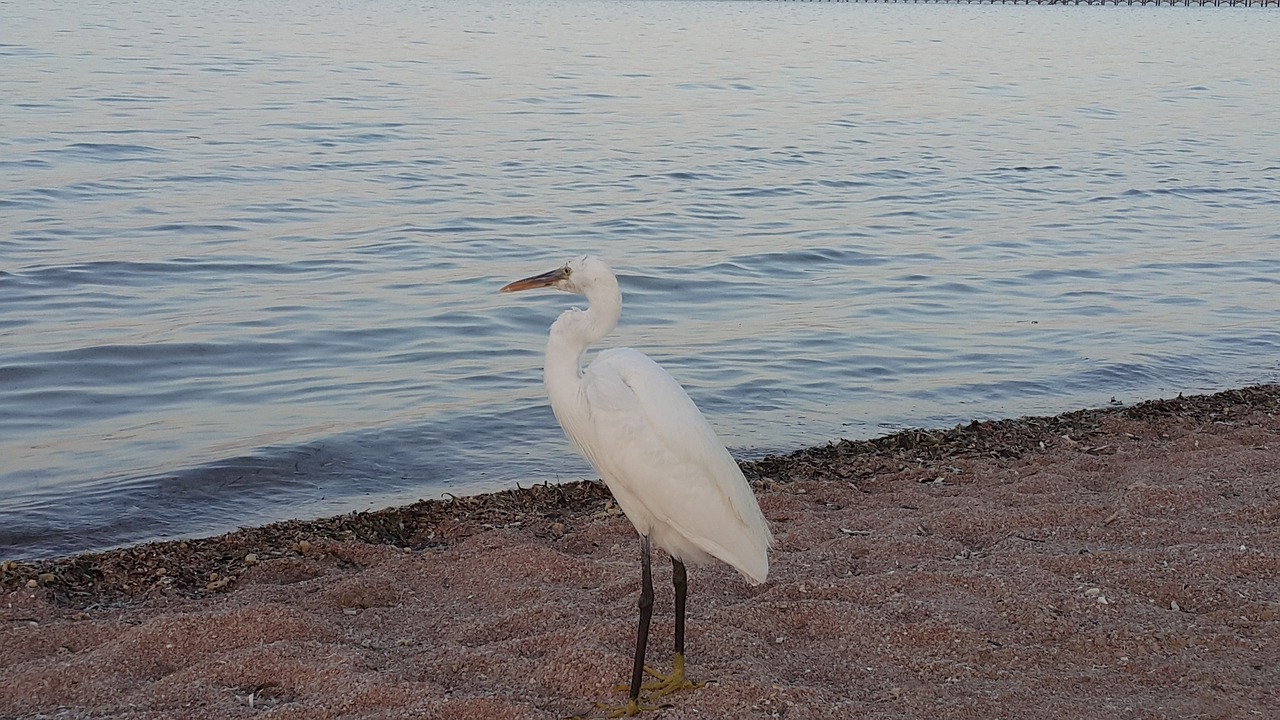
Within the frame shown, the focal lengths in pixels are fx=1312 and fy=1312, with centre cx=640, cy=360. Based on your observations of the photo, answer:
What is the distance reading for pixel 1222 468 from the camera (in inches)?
243

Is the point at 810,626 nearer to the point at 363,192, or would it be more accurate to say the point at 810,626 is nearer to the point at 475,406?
the point at 475,406

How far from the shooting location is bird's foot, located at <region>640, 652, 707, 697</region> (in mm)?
3846

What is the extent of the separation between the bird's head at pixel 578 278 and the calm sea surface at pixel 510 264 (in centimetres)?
290

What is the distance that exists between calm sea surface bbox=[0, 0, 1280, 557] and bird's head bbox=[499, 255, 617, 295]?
290cm

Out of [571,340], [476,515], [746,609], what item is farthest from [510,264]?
[571,340]

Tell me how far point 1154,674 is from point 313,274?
8.44 m

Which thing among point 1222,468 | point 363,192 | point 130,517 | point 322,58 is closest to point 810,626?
point 1222,468

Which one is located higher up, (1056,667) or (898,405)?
(1056,667)

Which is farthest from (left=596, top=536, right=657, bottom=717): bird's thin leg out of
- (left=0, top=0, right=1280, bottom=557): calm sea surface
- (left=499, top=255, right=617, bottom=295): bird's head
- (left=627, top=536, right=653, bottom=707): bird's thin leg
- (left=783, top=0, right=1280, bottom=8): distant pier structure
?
(left=783, top=0, right=1280, bottom=8): distant pier structure

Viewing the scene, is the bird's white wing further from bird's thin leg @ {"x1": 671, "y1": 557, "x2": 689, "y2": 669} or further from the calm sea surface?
the calm sea surface

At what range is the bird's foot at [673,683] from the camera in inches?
151

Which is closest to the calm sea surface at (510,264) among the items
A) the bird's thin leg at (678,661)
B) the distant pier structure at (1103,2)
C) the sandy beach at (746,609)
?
the sandy beach at (746,609)

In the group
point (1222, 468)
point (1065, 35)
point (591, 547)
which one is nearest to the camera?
point (591, 547)

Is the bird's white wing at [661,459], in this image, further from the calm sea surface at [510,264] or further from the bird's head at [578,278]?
the calm sea surface at [510,264]
